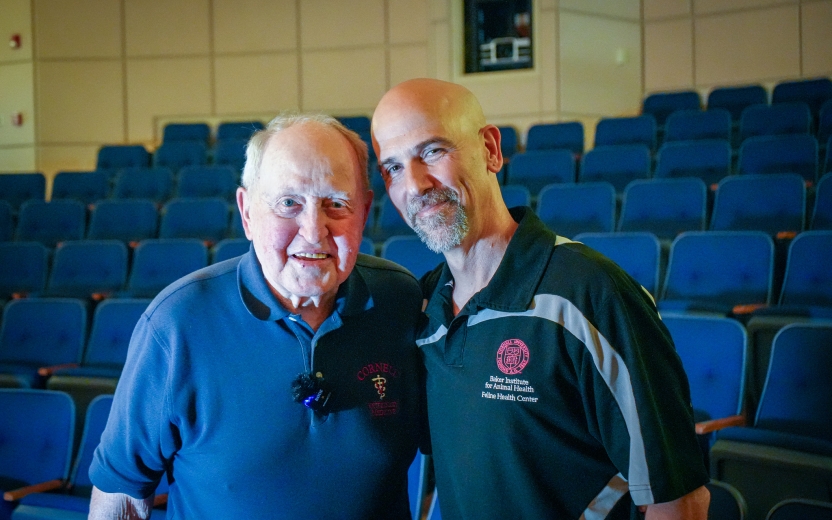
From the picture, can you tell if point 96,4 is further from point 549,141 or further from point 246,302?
point 246,302

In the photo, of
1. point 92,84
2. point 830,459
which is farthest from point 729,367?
point 92,84

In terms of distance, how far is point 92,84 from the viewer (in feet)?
22.7

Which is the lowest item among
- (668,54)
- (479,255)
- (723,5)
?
(479,255)

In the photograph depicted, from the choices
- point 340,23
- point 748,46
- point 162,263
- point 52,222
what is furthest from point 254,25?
point 748,46

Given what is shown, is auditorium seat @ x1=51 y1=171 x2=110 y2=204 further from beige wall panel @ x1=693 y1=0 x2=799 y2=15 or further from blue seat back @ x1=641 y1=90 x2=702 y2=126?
beige wall panel @ x1=693 y1=0 x2=799 y2=15

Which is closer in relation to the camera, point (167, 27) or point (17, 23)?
point (17, 23)

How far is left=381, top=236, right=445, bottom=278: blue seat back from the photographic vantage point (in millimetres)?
3037

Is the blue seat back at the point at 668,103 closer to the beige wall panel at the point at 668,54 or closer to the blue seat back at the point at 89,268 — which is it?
the beige wall panel at the point at 668,54

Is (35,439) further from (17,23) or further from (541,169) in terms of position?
(17,23)

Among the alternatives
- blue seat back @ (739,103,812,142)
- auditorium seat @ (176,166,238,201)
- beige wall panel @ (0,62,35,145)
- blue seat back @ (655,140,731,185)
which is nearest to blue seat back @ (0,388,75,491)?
auditorium seat @ (176,166,238,201)

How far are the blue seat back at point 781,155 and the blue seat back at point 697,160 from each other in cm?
10

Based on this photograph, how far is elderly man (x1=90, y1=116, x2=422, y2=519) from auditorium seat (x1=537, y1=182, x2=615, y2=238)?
8.49ft

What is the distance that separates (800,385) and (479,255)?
1.25 meters

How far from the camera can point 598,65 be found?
20.2 ft
